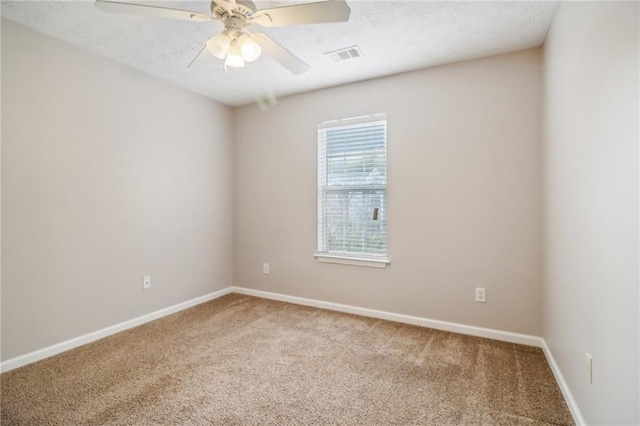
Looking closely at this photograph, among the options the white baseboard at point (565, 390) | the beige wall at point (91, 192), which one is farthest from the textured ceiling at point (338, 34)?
the white baseboard at point (565, 390)

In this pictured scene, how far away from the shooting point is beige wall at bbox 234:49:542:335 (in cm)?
265

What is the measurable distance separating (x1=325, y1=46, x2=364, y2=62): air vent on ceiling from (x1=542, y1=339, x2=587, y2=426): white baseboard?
108 inches

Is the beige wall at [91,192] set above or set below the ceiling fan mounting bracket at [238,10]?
below

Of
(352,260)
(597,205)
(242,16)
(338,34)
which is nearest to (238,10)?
(242,16)

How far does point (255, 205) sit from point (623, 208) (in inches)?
137

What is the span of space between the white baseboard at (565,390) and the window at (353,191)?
4.83 feet

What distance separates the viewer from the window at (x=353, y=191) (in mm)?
3289

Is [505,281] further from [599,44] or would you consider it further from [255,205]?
[255,205]

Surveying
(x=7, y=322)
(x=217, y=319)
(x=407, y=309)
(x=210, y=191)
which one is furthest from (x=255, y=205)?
(x=7, y=322)

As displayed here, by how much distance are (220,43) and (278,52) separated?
0.37 metres

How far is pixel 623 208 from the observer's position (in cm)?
119

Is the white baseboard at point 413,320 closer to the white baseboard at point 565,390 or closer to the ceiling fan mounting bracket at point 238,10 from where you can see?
the white baseboard at point 565,390

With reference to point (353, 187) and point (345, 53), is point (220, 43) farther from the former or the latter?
point (353, 187)

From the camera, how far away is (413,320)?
3086 mm
